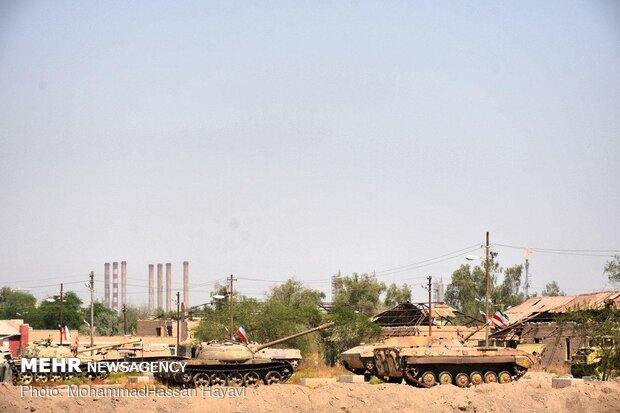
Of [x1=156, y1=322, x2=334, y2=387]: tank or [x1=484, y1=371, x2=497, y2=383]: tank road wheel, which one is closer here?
[x1=484, y1=371, x2=497, y2=383]: tank road wheel

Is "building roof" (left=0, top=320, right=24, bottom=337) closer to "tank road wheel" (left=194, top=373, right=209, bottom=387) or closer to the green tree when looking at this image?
the green tree

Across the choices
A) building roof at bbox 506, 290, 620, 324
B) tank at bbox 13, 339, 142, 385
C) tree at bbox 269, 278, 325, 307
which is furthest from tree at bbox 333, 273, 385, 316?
tank at bbox 13, 339, 142, 385

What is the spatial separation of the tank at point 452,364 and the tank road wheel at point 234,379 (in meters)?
5.55

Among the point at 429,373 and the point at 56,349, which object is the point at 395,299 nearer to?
the point at 56,349

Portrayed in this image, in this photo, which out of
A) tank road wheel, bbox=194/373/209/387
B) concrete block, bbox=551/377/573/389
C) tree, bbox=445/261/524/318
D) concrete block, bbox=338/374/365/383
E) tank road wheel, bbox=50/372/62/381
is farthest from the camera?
tree, bbox=445/261/524/318

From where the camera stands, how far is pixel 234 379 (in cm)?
3609

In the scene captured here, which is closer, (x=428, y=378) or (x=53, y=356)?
(x=428, y=378)

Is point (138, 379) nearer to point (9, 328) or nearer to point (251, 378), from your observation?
point (251, 378)

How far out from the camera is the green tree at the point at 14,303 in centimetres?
12950

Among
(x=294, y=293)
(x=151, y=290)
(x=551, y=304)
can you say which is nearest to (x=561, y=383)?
(x=551, y=304)

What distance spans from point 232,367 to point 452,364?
845cm

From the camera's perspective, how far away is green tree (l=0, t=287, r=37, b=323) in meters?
130

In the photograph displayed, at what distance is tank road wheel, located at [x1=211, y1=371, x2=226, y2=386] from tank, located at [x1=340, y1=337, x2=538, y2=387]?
6109mm

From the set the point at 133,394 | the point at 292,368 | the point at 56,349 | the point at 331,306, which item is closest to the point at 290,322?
the point at 331,306
